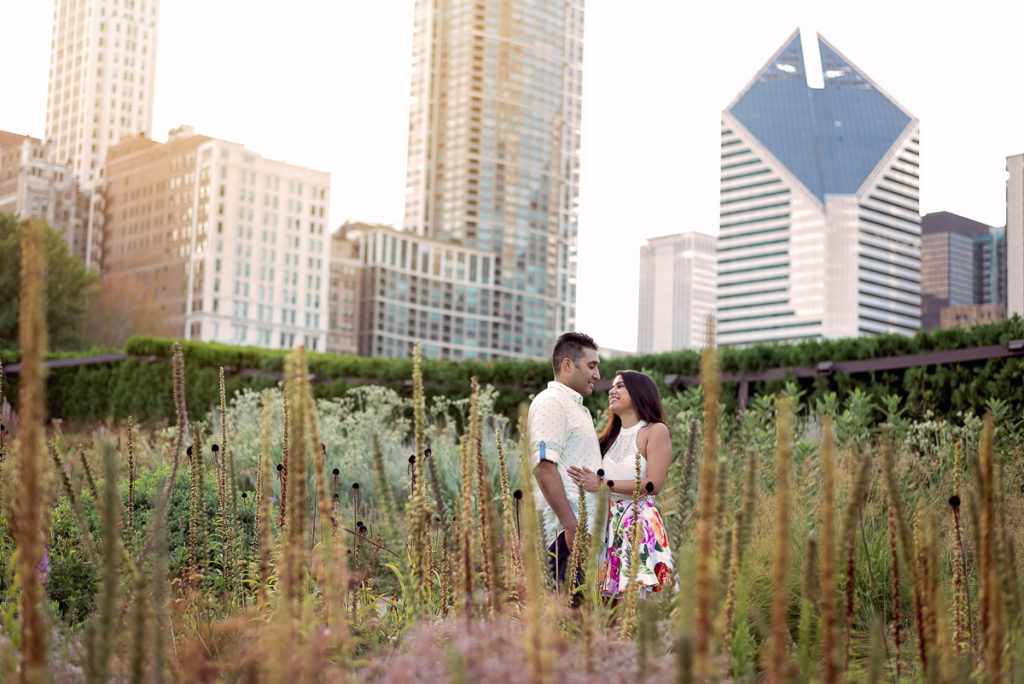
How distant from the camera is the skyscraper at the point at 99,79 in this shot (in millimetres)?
124688

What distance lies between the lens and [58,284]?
42031 millimetres

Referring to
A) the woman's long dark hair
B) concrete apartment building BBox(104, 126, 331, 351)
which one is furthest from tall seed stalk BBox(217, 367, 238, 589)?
concrete apartment building BBox(104, 126, 331, 351)

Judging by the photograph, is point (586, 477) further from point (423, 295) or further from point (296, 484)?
Result: point (423, 295)

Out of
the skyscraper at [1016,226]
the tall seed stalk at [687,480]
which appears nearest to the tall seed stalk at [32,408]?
the tall seed stalk at [687,480]

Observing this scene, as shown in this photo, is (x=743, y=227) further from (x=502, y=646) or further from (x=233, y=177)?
(x=502, y=646)

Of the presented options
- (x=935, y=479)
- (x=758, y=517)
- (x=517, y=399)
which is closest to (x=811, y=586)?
(x=758, y=517)

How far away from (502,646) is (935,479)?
6476 mm

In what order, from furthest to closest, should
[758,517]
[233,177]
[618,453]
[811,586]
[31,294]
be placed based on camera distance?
[233,177] → [758,517] → [618,453] → [811,586] → [31,294]

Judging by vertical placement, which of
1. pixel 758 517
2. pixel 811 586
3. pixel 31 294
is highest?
pixel 31 294

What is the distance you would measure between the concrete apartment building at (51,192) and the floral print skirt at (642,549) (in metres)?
116

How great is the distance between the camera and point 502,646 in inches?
78.7

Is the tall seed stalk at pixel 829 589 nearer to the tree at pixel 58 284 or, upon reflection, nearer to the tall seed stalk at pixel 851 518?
the tall seed stalk at pixel 851 518

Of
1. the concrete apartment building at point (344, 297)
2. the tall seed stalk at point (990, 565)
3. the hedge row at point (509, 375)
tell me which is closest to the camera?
the tall seed stalk at point (990, 565)

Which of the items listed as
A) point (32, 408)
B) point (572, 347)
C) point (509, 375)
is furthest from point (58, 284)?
point (32, 408)
